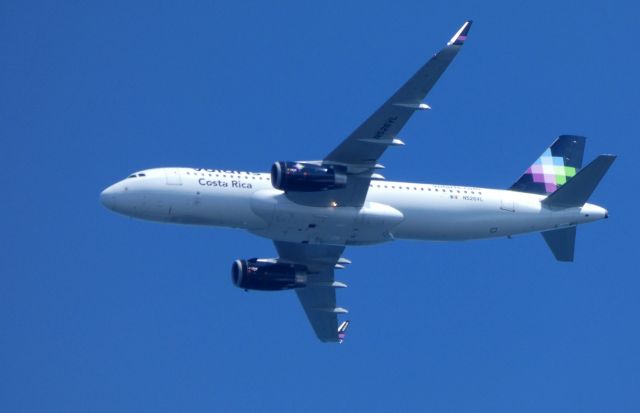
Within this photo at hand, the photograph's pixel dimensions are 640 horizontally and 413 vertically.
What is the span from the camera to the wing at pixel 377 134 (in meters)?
69.6

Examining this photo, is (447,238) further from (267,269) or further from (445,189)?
(267,269)

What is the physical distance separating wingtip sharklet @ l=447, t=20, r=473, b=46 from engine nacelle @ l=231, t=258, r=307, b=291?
2310 cm

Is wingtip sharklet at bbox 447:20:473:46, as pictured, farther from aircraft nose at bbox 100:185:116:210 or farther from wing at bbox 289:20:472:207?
aircraft nose at bbox 100:185:116:210

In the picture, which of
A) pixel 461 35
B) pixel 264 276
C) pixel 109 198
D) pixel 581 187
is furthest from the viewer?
pixel 264 276

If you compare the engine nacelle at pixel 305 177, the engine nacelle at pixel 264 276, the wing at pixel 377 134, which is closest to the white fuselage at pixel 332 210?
the wing at pixel 377 134

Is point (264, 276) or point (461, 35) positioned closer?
point (461, 35)

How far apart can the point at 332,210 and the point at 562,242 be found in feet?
57.1

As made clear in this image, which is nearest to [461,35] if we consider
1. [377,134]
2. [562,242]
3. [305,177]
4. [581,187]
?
[377,134]

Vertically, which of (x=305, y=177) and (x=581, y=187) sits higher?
(x=581, y=187)

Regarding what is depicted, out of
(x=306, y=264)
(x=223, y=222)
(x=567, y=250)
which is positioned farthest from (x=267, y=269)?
(x=567, y=250)

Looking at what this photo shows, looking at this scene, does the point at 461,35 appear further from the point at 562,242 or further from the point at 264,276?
the point at 264,276

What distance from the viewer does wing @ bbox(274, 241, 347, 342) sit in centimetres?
8569

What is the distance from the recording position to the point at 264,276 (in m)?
84.4

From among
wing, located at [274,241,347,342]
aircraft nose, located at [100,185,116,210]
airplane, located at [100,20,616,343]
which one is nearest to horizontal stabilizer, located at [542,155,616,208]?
airplane, located at [100,20,616,343]
